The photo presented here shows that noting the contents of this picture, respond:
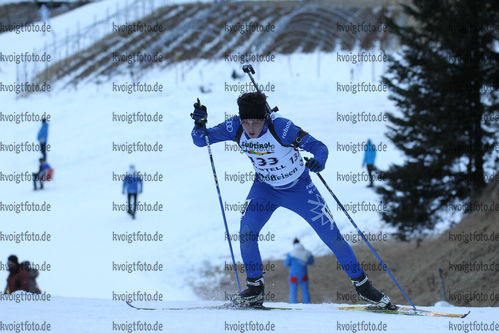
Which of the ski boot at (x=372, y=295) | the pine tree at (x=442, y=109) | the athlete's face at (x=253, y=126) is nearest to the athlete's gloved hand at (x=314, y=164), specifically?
the athlete's face at (x=253, y=126)

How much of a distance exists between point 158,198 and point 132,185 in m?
1.82

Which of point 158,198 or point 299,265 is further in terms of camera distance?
point 158,198

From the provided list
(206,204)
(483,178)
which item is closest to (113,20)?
(206,204)

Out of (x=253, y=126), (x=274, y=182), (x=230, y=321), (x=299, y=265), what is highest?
(x=253, y=126)

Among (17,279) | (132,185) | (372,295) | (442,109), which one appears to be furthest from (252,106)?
(132,185)

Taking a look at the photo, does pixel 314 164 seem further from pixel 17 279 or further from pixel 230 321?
pixel 17 279

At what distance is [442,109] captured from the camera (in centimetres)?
1112

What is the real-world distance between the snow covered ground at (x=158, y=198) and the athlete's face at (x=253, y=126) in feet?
5.40

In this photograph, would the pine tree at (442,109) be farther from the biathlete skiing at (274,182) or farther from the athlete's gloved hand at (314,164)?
the athlete's gloved hand at (314,164)

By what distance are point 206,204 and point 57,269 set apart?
5.08 m

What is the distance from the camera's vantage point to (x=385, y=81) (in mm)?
11891

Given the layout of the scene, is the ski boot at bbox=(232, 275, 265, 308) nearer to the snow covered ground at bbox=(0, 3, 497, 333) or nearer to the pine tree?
the snow covered ground at bbox=(0, 3, 497, 333)

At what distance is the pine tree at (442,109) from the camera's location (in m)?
11.0

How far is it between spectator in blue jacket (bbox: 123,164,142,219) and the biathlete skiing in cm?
895
